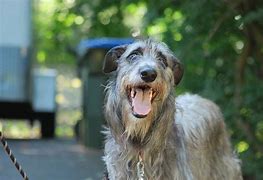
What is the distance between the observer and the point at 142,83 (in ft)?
19.3

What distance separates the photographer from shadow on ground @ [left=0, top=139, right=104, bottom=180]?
1177 cm

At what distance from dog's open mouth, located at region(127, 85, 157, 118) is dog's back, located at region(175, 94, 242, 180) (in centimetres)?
77

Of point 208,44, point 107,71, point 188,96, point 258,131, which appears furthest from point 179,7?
point 107,71

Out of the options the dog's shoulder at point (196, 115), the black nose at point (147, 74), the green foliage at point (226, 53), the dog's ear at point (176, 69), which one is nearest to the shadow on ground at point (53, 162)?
the green foliage at point (226, 53)

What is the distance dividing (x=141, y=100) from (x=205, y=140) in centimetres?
135

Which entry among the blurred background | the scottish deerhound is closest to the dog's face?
the scottish deerhound

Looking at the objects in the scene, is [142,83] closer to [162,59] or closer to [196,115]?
[162,59]

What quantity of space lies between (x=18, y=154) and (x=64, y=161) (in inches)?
45.1

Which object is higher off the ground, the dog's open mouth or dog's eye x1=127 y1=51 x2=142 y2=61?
dog's eye x1=127 y1=51 x2=142 y2=61

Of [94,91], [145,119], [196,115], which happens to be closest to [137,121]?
[145,119]

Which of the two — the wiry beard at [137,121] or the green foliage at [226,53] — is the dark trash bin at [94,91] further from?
the wiry beard at [137,121]

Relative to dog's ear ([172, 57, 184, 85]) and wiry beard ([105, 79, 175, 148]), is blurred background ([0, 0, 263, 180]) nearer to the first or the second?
dog's ear ([172, 57, 184, 85])

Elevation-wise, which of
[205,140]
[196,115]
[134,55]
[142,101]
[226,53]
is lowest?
[205,140]

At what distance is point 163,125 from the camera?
620cm
